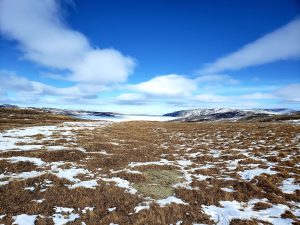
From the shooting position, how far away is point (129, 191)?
15195mm

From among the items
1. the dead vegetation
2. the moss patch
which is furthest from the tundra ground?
the dead vegetation

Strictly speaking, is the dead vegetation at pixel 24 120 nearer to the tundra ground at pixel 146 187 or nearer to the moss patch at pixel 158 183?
the tundra ground at pixel 146 187

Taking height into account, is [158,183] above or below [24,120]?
below

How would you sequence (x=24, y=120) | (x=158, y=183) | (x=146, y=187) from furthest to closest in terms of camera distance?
1. (x=24, y=120)
2. (x=158, y=183)
3. (x=146, y=187)

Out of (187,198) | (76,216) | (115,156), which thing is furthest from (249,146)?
(76,216)

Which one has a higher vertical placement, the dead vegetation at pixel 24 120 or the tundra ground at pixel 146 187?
the dead vegetation at pixel 24 120

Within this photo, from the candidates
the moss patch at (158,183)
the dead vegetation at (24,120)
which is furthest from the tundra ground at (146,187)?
the dead vegetation at (24,120)

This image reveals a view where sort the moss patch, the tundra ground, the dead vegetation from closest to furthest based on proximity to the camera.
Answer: the tundra ground
the moss patch
the dead vegetation

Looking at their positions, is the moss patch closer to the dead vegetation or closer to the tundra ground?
the tundra ground

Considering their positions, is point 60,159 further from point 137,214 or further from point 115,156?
point 137,214

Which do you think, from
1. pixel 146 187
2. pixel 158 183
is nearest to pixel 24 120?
pixel 158 183

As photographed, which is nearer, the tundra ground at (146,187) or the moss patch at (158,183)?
the tundra ground at (146,187)

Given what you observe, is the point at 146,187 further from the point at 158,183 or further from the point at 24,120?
the point at 24,120

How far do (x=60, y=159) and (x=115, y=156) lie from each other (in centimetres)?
536
